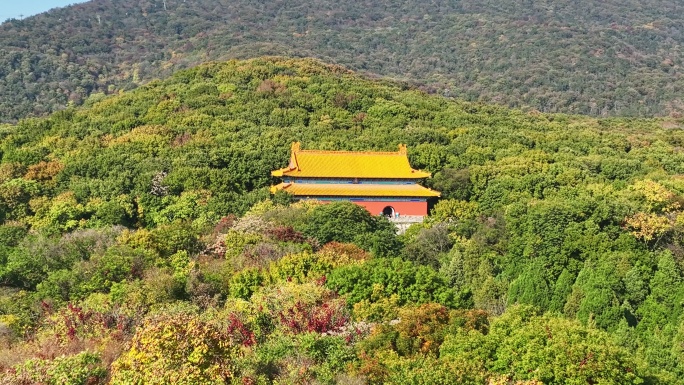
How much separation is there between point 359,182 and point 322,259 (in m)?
12.6

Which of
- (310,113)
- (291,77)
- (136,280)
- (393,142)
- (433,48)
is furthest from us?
(433,48)

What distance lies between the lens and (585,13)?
171125mm

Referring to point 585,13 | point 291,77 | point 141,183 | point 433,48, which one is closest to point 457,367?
point 141,183

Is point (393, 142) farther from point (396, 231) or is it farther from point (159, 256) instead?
point (159, 256)

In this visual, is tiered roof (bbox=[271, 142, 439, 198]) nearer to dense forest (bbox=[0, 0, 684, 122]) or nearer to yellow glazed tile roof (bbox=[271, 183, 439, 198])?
yellow glazed tile roof (bbox=[271, 183, 439, 198])

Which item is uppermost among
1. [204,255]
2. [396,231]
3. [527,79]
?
[204,255]

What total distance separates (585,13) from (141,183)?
156179 mm

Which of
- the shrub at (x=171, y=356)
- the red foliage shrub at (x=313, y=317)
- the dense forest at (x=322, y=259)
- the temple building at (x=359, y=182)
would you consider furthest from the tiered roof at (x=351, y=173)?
the shrub at (x=171, y=356)

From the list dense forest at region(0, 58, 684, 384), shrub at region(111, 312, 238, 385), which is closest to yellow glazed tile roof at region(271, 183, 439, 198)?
dense forest at region(0, 58, 684, 384)

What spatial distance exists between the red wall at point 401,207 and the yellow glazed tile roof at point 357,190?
0.53 meters

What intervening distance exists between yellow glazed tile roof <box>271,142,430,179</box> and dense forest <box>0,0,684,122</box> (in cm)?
6483

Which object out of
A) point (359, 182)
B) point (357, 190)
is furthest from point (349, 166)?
point (357, 190)

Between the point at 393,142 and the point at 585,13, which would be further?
the point at 585,13

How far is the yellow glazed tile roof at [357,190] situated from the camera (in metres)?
34.7
